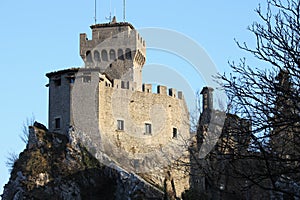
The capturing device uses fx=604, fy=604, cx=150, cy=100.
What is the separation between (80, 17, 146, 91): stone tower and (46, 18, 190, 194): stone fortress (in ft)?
2.71

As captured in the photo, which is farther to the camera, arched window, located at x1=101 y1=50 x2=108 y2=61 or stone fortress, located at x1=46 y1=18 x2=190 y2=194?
arched window, located at x1=101 y1=50 x2=108 y2=61

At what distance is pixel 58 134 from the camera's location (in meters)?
34.9

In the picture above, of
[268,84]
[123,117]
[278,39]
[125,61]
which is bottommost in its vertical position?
[268,84]

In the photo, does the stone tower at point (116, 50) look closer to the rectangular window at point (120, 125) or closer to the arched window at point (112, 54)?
the arched window at point (112, 54)

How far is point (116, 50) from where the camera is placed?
4281cm

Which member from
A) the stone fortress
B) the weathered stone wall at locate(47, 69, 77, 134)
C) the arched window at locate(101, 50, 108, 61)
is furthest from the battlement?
the arched window at locate(101, 50, 108, 61)

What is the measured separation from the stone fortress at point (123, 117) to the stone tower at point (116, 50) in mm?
825

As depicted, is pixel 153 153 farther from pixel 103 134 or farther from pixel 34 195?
pixel 34 195

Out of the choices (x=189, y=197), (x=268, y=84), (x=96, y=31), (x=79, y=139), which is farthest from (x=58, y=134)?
(x=268, y=84)

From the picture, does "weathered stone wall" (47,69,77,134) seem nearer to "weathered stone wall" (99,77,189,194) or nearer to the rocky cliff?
the rocky cliff

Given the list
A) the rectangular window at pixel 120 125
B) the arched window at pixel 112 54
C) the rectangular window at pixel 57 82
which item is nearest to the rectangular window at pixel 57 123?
the rectangular window at pixel 57 82

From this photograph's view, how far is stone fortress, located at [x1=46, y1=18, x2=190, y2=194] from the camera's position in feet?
116

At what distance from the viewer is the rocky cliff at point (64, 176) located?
3244 cm

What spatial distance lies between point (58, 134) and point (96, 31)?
11.3 metres
